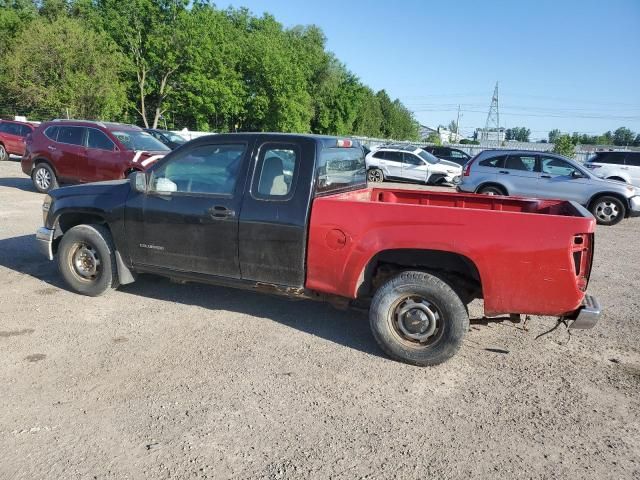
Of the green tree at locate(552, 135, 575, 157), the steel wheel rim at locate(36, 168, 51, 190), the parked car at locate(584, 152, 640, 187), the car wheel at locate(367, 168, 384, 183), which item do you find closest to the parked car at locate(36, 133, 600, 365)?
the steel wheel rim at locate(36, 168, 51, 190)

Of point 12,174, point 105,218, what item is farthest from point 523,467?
point 12,174

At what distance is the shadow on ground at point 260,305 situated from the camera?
14.9ft

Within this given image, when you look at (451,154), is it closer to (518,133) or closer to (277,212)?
(277,212)

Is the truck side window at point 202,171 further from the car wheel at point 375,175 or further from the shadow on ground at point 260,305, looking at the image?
the car wheel at point 375,175

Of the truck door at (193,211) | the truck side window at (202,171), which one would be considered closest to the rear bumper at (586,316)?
the truck door at (193,211)

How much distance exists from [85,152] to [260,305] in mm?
8286

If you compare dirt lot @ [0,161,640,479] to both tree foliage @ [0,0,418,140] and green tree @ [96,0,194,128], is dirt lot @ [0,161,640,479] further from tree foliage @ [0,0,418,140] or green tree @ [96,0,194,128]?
green tree @ [96,0,194,128]

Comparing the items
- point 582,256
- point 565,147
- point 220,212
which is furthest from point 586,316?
point 565,147

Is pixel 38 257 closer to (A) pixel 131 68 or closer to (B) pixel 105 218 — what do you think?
(B) pixel 105 218

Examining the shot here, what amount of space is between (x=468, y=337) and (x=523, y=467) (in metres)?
1.85

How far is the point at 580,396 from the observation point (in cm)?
358

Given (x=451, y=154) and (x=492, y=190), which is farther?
(x=451, y=154)

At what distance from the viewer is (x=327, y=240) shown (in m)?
4.03

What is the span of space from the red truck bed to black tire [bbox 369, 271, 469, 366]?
25 cm
